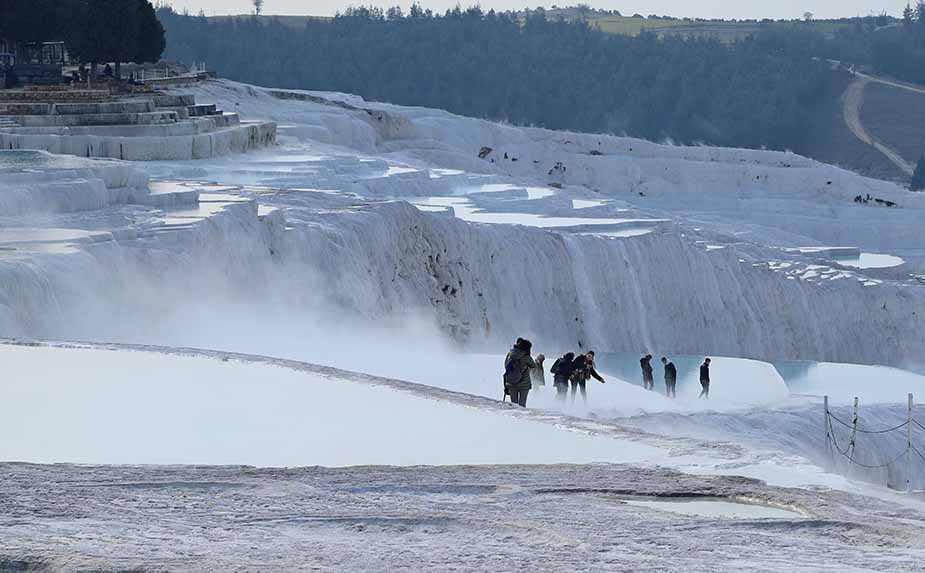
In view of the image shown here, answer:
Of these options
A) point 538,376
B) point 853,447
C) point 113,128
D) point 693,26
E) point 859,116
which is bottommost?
point 859,116

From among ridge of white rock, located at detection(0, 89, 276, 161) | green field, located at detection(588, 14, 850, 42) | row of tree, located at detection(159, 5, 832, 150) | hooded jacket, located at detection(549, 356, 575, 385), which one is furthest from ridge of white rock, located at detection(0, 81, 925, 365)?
green field, located at detection(588, 14, 850, 42)

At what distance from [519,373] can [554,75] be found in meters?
103

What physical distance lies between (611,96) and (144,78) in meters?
66.2

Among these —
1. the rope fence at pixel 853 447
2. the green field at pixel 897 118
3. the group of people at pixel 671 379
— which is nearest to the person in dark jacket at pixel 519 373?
the rope fence at pixel 853 447

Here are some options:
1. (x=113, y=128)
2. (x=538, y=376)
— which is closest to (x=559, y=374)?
(x=538, y=376)

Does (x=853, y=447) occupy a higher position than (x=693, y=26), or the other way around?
(x=853, y=447)

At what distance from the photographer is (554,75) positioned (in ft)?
369

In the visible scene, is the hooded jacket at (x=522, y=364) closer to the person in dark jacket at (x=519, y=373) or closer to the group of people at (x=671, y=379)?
the person in dark jacket at (x=519, y=373)

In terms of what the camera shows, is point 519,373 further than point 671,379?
No

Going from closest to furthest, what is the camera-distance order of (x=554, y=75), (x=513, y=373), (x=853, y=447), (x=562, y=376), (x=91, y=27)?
(x=513, y=373)
(x=562, y=376)
(x=853, y=447)
(x=91, y=27)
(x=554, y=75)

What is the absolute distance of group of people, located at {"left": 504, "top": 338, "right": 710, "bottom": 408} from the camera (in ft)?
35.9

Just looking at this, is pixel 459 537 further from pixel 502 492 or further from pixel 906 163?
pixel 906 163

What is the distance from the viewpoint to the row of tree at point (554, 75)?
340 ft

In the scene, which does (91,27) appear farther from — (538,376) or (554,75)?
(554,75)
